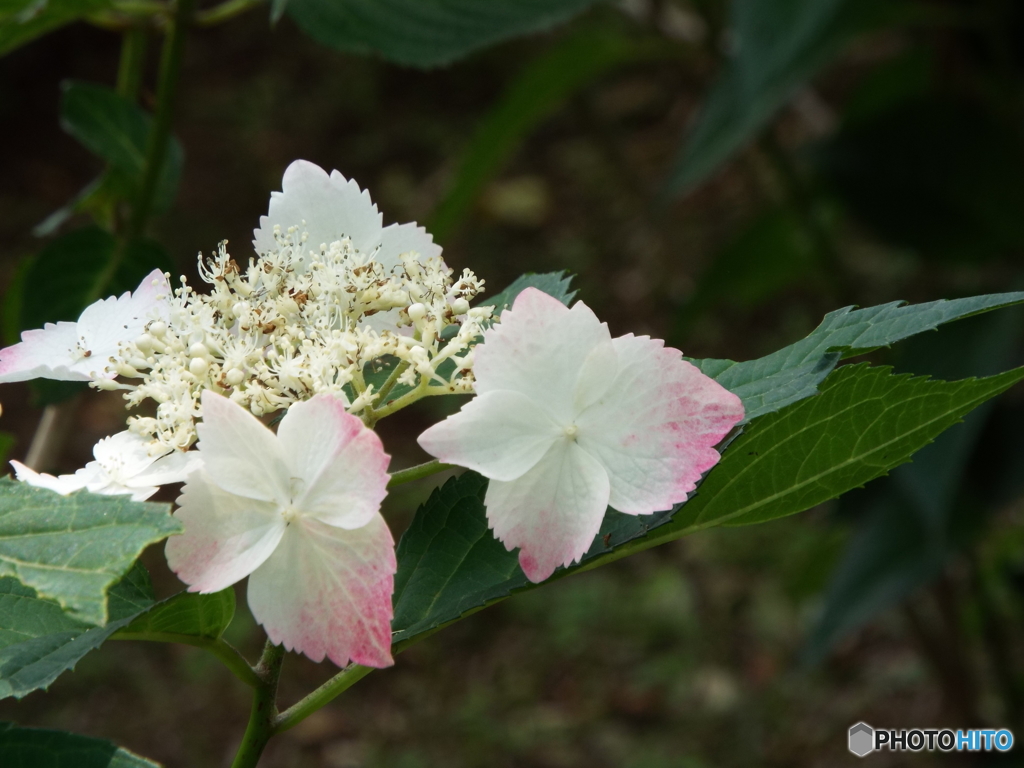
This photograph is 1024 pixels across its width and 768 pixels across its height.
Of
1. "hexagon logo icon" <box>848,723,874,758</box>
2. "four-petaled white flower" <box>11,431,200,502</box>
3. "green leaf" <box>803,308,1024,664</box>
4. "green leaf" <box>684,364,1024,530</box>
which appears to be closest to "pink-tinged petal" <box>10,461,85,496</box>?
"four-petaled white flower" <box>11,431,200,502</box>

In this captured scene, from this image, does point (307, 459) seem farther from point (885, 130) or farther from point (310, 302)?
point (885, 130)

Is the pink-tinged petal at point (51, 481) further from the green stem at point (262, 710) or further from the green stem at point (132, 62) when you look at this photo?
the green stem at point (132, 62)

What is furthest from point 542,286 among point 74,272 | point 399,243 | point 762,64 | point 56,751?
point 762,64

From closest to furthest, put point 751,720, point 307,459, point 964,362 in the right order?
point 307,459 < point 964,362 < point 751,720

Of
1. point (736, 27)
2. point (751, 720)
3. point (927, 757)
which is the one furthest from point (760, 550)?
point (736, 27)

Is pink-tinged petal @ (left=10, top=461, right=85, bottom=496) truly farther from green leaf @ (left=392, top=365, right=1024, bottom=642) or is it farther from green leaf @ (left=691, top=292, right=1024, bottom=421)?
green leaf @ (left=691, top=292, right=1024, bottom=421)

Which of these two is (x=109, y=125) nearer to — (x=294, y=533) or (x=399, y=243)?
(x=399, y=243)
